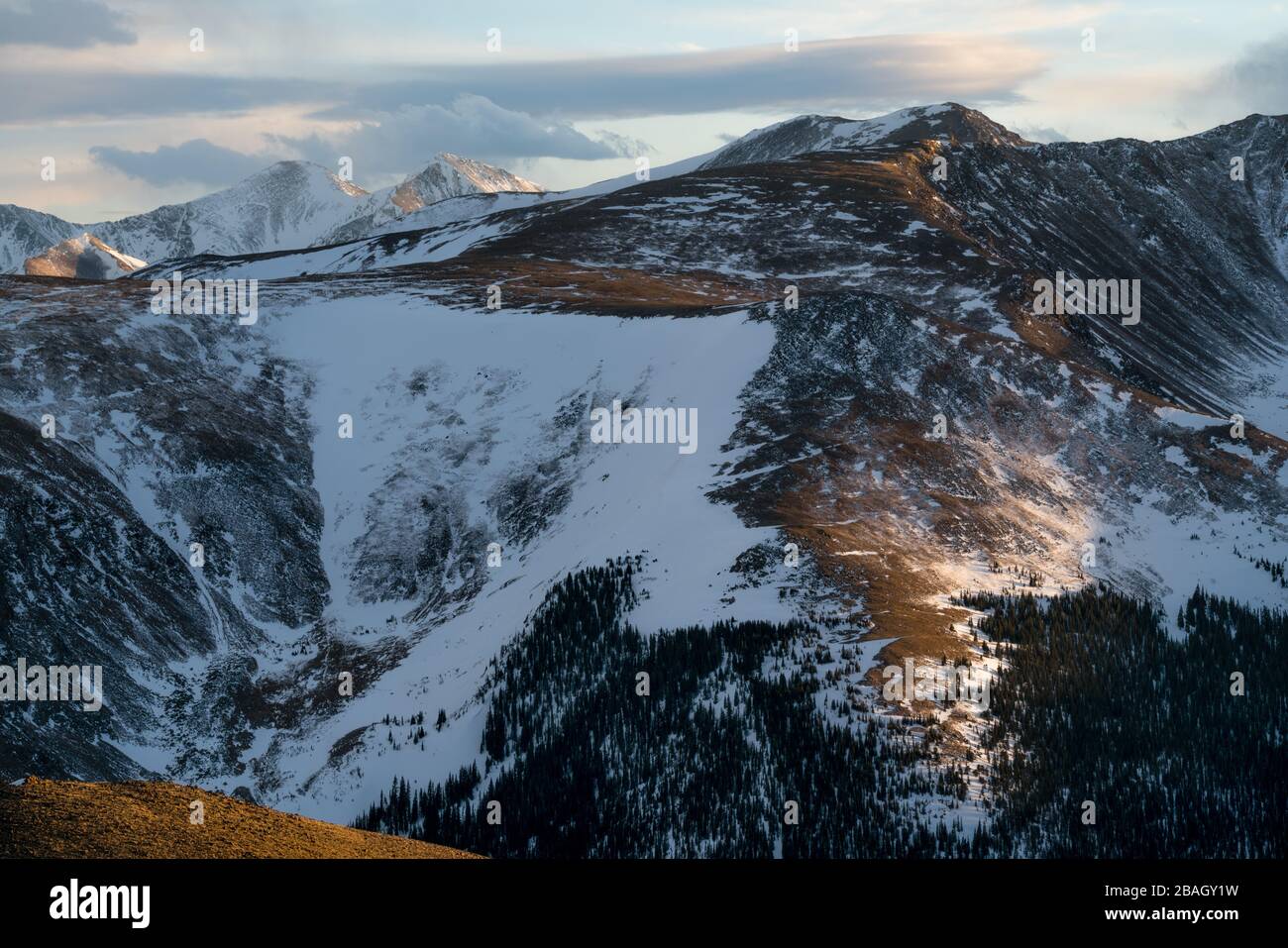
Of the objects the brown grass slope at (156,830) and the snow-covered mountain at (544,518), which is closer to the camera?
the brown grass slope at (156,830)

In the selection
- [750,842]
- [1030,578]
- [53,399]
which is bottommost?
[750,842]

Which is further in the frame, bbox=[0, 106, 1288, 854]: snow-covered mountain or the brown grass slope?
bbox=[0, 106, 1288, 854]: snow-covered mountain
